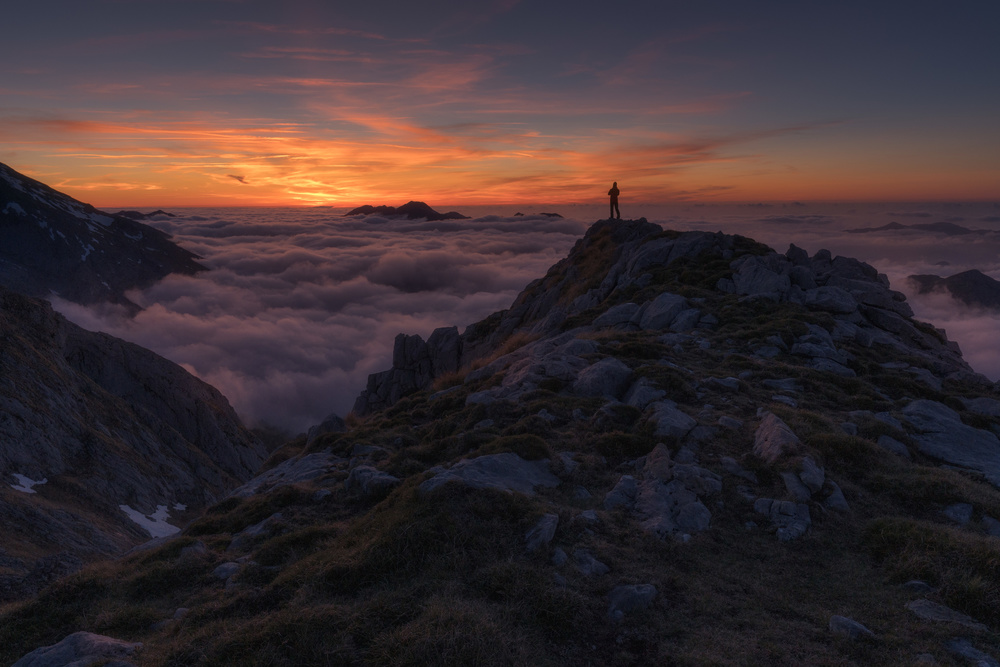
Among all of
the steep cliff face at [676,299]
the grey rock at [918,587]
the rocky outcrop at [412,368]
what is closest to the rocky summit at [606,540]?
the grey rock at [918,587]

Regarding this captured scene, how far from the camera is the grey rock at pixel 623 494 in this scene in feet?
34.6

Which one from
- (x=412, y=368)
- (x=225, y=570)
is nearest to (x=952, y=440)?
(x=225, y=570)

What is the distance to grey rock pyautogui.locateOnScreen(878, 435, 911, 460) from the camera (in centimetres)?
1262

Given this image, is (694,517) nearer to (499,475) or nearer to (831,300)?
(499,475)

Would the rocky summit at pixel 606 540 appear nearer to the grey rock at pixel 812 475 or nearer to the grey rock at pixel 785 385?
the grey rock at pixel 812 475

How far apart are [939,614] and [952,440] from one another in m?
8.75

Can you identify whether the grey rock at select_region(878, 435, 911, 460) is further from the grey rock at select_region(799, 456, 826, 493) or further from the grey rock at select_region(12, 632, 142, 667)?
the grey rock at select_region(12, 632, 142, 667)

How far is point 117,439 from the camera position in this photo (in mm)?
69688

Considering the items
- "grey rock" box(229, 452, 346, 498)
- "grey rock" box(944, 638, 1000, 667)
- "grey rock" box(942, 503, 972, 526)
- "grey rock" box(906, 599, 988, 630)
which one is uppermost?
"grey rock" box(944, 638, 1000, 667)

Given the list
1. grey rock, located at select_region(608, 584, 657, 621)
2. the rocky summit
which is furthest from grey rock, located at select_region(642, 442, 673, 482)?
grey rock, located at select_region(608, 584, 657, 621)

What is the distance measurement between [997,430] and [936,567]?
421 inches

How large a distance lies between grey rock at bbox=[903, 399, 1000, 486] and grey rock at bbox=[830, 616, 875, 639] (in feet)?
25.8

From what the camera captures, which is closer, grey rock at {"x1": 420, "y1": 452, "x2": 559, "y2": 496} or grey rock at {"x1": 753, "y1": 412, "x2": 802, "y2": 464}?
grey rock at {"x1": 420, "y1": 452, "x2": 559, "y2": 496}

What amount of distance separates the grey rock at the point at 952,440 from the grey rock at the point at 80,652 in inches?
667
